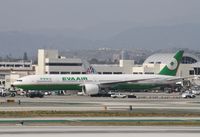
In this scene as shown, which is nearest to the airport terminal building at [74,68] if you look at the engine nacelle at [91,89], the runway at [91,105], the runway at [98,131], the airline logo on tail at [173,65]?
the airline logo on tail at [173,65]

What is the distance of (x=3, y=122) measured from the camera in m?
52.0

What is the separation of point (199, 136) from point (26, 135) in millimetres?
11997

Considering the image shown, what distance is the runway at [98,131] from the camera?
1635 inches

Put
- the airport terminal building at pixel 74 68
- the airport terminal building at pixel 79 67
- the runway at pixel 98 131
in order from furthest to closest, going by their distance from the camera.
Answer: the airport terminal building at pixel 79 67 → the airport terminal building at pixel 74 68 → the runway at pixel 98 131

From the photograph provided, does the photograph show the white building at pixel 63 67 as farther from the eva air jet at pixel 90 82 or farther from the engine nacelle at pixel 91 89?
the engine nacelle at pixel 91 89

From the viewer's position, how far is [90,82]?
12312cm

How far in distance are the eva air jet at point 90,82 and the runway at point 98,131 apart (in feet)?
241

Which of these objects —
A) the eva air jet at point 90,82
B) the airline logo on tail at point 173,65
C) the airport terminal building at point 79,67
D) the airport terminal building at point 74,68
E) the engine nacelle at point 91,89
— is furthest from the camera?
the airport terminal building at point 79,67

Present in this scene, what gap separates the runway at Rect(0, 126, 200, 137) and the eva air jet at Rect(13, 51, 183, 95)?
7344cm

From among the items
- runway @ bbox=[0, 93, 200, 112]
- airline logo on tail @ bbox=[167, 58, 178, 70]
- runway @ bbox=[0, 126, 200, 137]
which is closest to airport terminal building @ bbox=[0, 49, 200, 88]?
airline logo on tail @ bbox=[167, 58, 178, 70]

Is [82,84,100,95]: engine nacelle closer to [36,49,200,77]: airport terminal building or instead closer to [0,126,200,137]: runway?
[36,49,200,77]: airport terminal building

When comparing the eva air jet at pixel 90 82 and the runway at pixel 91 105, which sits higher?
the eva air jet at pixel 90 82

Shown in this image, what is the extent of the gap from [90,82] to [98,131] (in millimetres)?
79292

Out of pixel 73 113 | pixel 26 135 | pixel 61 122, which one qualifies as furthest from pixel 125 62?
pixel 26 135
